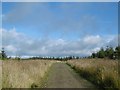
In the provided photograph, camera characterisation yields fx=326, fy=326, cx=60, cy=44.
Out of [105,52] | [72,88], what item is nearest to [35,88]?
[72,88]

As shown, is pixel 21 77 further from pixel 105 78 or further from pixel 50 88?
pixel 105 78

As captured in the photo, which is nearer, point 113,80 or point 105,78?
point 113,80

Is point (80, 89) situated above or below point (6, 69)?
below

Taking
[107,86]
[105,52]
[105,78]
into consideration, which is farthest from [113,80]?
[105,52]

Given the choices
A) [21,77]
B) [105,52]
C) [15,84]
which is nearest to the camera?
[15,84]

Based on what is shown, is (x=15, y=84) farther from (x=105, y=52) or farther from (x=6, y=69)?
(x=105, y=52)

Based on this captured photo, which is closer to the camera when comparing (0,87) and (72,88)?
(0,87)

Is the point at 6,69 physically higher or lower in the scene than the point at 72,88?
higher

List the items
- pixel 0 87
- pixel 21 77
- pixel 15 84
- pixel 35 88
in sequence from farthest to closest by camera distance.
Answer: pixel 35 88
pixel 21 77
pixel 15 84
pixel 0 87

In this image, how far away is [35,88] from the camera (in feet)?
59.4

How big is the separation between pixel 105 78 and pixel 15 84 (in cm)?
611

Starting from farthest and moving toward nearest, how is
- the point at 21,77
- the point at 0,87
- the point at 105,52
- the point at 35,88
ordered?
the point at 105,52
the point at 35,88
the point at 21,77
the point at 0,87

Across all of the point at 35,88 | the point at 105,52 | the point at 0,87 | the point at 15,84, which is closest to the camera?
the point at 0,87

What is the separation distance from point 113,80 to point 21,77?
15.9 ft
